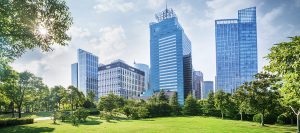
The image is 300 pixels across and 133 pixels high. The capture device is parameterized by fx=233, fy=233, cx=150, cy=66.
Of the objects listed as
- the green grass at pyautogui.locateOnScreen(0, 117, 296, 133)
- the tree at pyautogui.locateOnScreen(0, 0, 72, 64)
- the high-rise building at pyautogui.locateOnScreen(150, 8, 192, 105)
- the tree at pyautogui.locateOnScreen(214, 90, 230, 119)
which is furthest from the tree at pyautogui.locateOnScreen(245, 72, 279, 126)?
the high-rise building at pyautogui.locateOnScreen(150, 8, 192, 105)

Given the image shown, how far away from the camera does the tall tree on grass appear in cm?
1239

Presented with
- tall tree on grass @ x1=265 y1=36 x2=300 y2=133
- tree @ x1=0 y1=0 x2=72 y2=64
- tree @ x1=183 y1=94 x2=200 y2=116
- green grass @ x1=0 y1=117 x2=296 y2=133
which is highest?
tree @ x1=0 y1=0 x2=72 y2=64

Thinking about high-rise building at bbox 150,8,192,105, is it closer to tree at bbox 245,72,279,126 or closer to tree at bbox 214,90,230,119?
tree at bbox 214,90,230,119

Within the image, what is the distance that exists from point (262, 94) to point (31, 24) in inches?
1355

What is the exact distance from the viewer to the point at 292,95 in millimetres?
13305

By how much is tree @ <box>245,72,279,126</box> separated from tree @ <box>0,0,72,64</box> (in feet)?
101

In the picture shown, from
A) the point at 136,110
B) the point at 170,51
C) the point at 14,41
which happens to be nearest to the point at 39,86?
the point at 136,110

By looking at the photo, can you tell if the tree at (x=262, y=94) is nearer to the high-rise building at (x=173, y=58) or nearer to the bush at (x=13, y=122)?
the bush at (x=13, y=122)

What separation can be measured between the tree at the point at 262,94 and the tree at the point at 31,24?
1217 inches

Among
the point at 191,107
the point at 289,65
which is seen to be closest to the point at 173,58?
the point at 191,107

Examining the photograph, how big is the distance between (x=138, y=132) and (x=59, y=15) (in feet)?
51.4

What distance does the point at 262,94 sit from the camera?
36531mm

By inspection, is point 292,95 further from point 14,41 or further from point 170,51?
point 170,51

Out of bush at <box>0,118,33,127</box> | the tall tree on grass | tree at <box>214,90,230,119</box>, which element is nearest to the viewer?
the tall tree on grass
